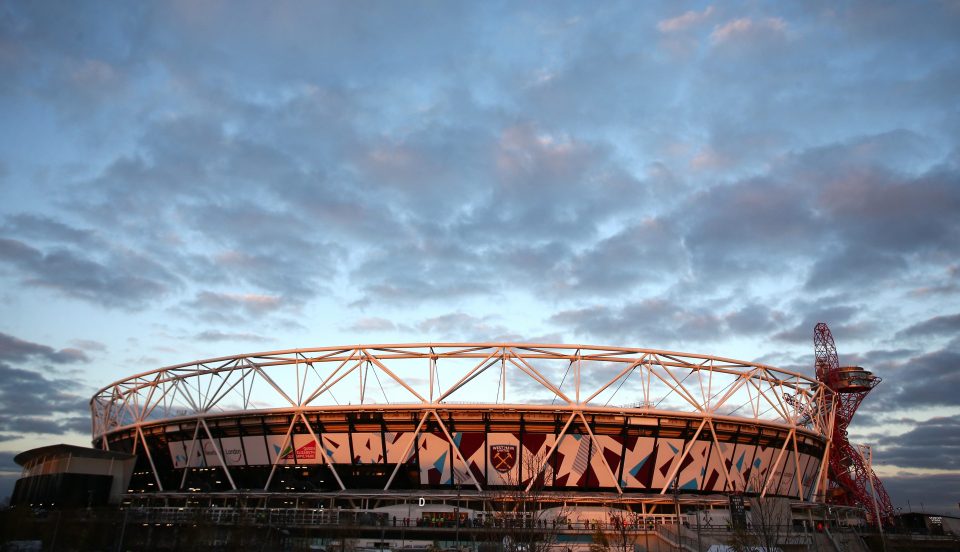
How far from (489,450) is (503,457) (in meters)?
1.25

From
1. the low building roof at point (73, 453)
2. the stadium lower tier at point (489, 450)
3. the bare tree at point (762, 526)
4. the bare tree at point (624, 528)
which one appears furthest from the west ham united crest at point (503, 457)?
the low building roof at point (73, 453)

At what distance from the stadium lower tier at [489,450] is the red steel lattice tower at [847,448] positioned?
109 ft

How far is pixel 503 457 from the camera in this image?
55219mm

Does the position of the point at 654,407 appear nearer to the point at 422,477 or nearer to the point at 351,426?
the point at 422,477

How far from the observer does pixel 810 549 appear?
1729 inches

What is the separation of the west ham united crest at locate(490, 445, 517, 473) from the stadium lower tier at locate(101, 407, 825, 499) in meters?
0.08

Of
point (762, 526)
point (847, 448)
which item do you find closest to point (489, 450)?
point (762, 526)

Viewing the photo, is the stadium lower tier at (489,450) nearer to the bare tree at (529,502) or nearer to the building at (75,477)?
the bare tree at (529,502)

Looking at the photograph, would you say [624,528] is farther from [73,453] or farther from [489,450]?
[73,453]

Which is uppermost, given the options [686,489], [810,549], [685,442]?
[685,442]

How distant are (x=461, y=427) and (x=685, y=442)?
18726mm

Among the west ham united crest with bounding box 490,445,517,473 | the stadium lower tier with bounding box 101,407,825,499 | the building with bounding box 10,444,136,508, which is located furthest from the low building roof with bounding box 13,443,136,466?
Answer: the west ham united crest with bounding box 490,445,517,473

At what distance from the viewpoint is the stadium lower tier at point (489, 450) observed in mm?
54750

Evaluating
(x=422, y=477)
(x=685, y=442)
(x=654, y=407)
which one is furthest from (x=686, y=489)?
(x=422, y=477)
